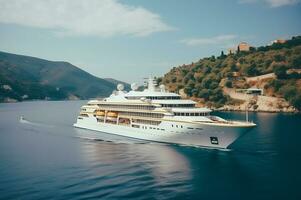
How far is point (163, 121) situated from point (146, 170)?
1827cm

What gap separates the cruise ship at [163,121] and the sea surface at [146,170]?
217cm


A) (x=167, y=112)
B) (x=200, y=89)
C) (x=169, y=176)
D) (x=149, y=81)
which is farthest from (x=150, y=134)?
(x=200, y=89)

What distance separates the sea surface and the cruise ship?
7.11ft

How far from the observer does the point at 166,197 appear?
3672 cm

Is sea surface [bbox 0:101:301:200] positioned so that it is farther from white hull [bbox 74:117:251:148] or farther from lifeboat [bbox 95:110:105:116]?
lifeboat [bbox 95:110:105:116]

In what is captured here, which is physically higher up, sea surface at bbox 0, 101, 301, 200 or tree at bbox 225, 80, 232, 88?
tree at bbox 225, 80, 232, 88

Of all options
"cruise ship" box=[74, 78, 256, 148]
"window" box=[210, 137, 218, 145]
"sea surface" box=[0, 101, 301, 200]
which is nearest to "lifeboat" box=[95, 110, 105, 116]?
"cruise ship" box=[74, 78, 256, 148]

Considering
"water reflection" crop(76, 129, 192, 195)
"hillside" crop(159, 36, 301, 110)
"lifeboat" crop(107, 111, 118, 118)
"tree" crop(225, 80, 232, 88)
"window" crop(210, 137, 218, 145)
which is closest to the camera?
"water reflection" crop(76, 129, 192, 195)

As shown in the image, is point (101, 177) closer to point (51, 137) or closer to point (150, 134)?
point (150, 134)

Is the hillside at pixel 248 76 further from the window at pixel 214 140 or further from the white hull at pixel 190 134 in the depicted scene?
the window at pixel 214 140

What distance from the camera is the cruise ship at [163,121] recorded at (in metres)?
58.3

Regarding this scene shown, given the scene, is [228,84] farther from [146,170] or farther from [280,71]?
[146,170]

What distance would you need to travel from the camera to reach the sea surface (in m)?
38.5

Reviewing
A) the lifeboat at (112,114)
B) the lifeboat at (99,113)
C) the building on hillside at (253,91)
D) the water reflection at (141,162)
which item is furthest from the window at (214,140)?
the building on hillside at (253,91)
